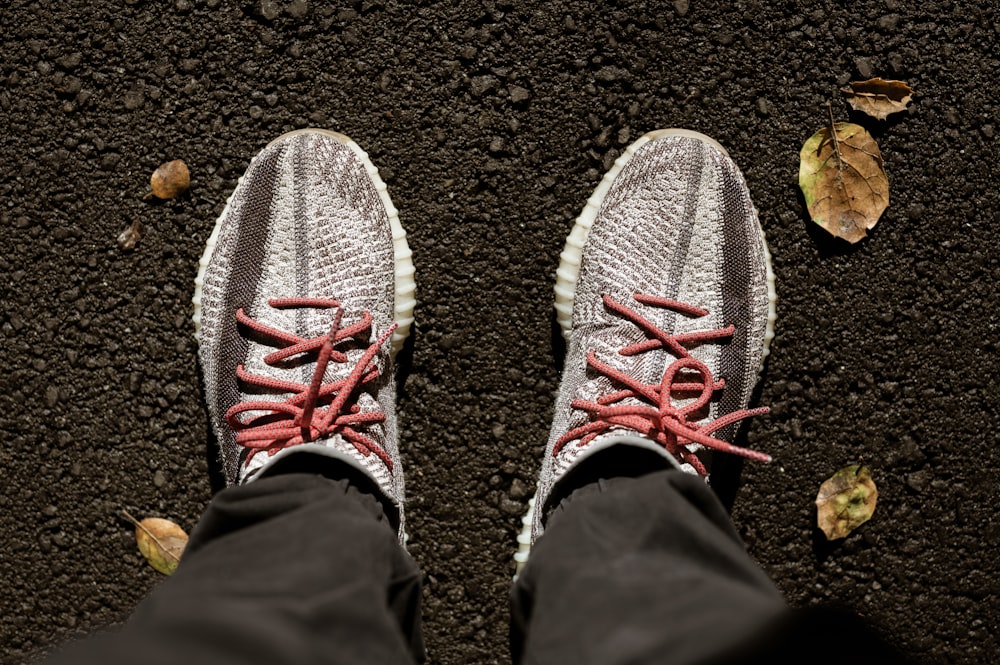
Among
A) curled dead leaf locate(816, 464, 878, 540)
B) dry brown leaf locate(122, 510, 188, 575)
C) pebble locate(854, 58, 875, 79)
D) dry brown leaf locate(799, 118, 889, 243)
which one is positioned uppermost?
pebble locate(854, 58, 875, 79)

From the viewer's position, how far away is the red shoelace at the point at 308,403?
4.73 feet

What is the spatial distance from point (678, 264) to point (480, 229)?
1.53 ft

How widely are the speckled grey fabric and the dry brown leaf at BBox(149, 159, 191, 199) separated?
96 cm

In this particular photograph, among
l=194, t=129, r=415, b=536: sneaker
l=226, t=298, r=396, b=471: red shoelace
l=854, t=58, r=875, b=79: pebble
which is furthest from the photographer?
l=854, t=58, r=875, b=79: pebble

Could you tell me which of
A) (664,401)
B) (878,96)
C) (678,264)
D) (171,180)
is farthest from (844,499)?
(171,180)

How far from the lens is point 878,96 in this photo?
164cm

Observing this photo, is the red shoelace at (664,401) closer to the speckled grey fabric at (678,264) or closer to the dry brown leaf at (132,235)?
the speckled grey fabric at (678,264)

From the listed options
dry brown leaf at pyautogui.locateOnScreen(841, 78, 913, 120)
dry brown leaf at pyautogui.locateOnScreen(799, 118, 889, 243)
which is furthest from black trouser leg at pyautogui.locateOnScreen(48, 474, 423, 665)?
dry brown leaf at pyautogui.locateOnScreen(841, 78, 913, 120)

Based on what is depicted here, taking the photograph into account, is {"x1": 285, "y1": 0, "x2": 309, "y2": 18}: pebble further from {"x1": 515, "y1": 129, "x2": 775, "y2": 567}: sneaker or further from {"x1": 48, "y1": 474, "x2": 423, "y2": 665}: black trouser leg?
{"x1": 48, "y1": 474, "x2": 423, "y2": 665}: black trouser leg

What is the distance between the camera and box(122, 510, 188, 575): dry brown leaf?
1.70 m

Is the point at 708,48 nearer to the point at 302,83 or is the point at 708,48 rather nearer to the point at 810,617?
the point at 302,83

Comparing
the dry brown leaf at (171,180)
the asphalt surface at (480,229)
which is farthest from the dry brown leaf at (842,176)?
the dry brown leaf at (171,180)

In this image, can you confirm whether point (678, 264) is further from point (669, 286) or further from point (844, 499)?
point (844, 499)

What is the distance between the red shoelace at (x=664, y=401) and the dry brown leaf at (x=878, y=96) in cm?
63
